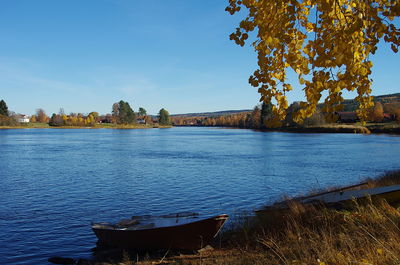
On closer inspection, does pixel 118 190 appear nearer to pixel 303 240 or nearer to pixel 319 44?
pixel 303 240

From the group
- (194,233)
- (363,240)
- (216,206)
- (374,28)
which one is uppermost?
(374,28)

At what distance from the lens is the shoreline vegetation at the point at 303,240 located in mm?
6316

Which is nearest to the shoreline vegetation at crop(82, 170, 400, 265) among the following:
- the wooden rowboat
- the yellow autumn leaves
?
the wooden rowboat

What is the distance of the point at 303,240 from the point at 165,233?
400 cm

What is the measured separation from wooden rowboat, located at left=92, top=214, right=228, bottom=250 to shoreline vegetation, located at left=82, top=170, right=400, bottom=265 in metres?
0.27

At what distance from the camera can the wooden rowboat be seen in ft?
31.7

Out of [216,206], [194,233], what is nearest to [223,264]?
[194,233]

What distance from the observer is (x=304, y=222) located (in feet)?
31.3

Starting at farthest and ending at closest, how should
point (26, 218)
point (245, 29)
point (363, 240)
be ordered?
point (26, 218) → point (363, 240) → point (245, 29)

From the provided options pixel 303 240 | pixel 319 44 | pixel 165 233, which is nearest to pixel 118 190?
pixel 165 233

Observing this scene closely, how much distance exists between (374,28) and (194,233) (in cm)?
752

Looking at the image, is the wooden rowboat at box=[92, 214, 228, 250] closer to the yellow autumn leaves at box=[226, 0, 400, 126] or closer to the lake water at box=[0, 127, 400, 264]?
the lake water at box=[0, 127, 400, 264]

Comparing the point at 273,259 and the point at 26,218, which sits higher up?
the point at 273,259

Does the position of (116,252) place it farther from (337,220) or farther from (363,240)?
(363,240)
